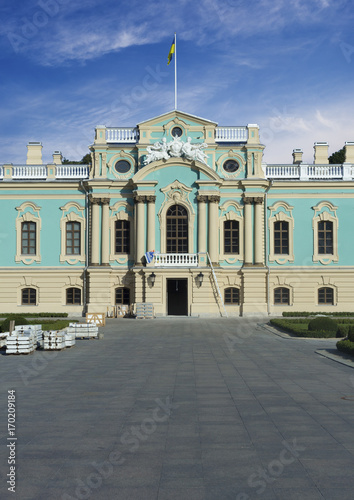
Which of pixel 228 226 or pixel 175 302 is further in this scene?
pixel 175 302

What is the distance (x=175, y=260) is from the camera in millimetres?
40000

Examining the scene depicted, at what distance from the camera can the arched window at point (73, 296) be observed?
4200 cm

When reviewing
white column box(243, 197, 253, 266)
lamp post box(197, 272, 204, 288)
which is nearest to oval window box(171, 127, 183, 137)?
white column box(243, 197, 253, 266)

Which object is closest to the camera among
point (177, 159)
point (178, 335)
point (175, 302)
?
point (178, 335)

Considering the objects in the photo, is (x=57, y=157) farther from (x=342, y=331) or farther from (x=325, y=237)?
(x=342, y=331)

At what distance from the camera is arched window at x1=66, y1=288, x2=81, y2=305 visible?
42.0m

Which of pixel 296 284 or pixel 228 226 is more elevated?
pixel 228 226

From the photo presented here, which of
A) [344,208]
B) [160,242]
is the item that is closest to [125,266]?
[160,242]

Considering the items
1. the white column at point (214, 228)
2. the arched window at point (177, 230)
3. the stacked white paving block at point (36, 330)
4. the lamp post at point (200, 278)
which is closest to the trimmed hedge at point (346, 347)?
the stacked white paving block at point (36, 330)

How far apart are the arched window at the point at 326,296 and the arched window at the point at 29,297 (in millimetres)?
21739

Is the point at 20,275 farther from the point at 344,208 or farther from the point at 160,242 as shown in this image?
the point at 344,208

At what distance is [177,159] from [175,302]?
40.9ft

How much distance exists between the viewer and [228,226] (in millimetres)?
42125

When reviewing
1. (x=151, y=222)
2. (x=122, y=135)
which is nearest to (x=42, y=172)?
(x=122, y=135)
